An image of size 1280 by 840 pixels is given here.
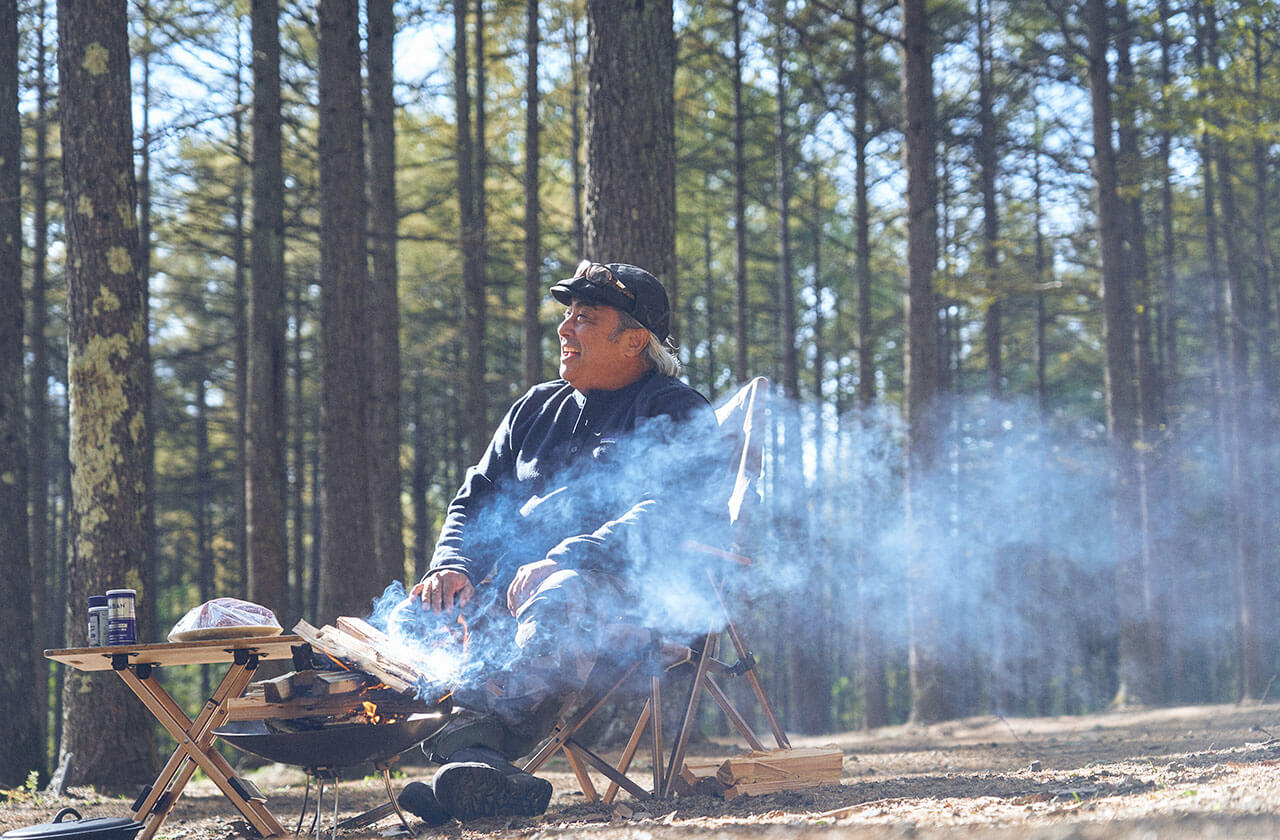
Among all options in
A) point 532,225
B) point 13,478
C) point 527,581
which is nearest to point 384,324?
point 532,225

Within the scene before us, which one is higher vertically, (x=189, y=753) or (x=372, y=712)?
(x=372, y=712)

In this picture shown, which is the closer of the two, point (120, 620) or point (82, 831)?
point (82, 831)

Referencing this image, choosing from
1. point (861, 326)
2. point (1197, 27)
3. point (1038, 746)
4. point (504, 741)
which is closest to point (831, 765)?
point (504, 741)

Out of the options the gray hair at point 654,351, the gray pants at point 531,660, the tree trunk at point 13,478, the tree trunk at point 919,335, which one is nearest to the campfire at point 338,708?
the gray pants at point 531,660

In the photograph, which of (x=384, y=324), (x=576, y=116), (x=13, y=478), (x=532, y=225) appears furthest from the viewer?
(x=576, y=116)

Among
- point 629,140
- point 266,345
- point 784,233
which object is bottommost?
point 266,345

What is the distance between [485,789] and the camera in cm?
305

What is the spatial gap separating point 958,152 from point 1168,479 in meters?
6.97

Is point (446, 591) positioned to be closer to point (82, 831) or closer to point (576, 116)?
point (82, 831)

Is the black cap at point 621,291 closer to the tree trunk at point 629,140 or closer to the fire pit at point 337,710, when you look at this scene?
the fire pit at point 337,710

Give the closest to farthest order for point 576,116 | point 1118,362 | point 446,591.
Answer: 1. point 446,591
2. point 1118,362
3. point 576,116

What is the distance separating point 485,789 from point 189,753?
95 cm

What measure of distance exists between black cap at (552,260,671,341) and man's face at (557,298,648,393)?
0.05 metres

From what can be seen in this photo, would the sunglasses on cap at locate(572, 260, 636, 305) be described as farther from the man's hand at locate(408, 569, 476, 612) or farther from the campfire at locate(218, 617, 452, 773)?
the campfire at locate(218, 617, 452, 773)
